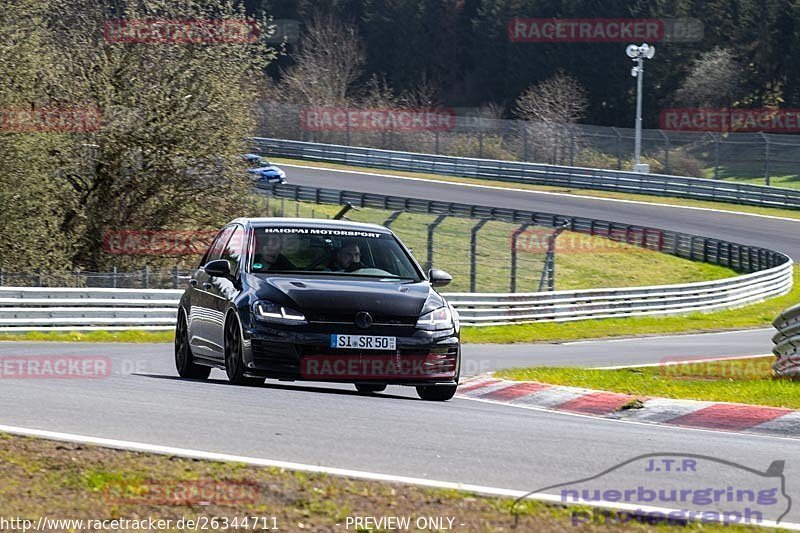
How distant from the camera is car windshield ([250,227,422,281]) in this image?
11172 millimetres

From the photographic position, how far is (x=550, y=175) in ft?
199

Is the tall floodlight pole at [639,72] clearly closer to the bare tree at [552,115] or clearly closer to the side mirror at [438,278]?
the bare tree at [552,115]

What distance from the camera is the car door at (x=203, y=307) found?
11562mm

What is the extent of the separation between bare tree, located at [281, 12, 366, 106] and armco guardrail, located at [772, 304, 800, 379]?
68.3 m

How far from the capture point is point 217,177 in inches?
1281

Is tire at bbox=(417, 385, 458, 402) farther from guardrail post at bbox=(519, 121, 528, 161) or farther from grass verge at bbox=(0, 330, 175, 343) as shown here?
guardrail post at bbox=(519, 121, 528, 161)

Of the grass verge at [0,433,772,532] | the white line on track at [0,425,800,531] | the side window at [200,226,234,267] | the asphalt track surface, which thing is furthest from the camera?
the side window at [200,226,234,267]

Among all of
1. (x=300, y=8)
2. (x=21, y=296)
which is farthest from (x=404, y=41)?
(x=21, y=296)

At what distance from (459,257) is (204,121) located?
23.8 feet

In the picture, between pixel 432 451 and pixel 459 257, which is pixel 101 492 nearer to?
pixel 432 451

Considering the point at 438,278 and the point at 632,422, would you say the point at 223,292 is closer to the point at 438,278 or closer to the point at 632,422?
the point at 438,278

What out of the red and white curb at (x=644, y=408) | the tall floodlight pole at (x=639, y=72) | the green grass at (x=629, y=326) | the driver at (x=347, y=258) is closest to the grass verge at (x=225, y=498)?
the red and white curb at (x=644, y=408)

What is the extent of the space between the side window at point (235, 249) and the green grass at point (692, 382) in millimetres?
3865

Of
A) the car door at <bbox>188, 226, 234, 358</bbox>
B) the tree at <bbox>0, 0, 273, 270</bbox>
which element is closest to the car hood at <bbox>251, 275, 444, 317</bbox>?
the car door at <bbox>188, 226, 234, 358</bbox>
